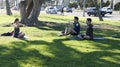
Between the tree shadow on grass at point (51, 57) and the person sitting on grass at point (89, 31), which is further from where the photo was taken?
the person sitting on grass at point (89, 31)

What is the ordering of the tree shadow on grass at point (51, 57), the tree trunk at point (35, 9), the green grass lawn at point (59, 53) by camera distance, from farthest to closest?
the tree trunk at point (35, 9) < the green grass lawn at point (59, 53) < the tree shadow on grass at point (51, 57)

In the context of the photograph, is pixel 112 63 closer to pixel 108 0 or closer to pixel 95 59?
pixel 95 59

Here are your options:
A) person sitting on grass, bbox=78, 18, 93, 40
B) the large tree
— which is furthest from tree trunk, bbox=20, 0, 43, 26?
person sitting on grass, bbox=78, 18, 93, 40

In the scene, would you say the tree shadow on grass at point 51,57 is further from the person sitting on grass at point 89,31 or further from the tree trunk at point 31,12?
the tree trunk at point 31,12

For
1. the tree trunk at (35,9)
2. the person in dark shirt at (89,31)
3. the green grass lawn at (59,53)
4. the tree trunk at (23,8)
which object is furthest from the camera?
the tree trunk at (23,8)

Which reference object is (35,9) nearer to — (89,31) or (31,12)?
(31,12)

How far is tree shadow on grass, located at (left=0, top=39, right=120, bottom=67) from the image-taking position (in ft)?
34.5

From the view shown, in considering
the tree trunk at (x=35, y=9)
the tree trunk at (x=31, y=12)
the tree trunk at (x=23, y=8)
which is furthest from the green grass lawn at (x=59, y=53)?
the tree trunk at (x=23, y=8)

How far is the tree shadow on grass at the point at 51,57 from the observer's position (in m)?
10.5

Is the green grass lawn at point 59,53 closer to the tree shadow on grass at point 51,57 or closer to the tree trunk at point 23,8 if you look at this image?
the tree shadow on grass at point 51,57

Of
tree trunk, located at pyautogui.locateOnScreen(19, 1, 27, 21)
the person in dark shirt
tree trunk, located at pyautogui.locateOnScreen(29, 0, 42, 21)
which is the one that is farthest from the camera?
tree trunk, located at pyautogui.locateOnScreen(19, 1, 27, 21)

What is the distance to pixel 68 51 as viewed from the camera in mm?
12852

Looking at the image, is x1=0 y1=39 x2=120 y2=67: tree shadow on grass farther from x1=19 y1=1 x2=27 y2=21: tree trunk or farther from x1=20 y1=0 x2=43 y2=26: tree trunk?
x1=19 y1=1 x2=27 y2=21: tree trunk

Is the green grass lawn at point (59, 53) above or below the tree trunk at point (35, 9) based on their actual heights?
below
